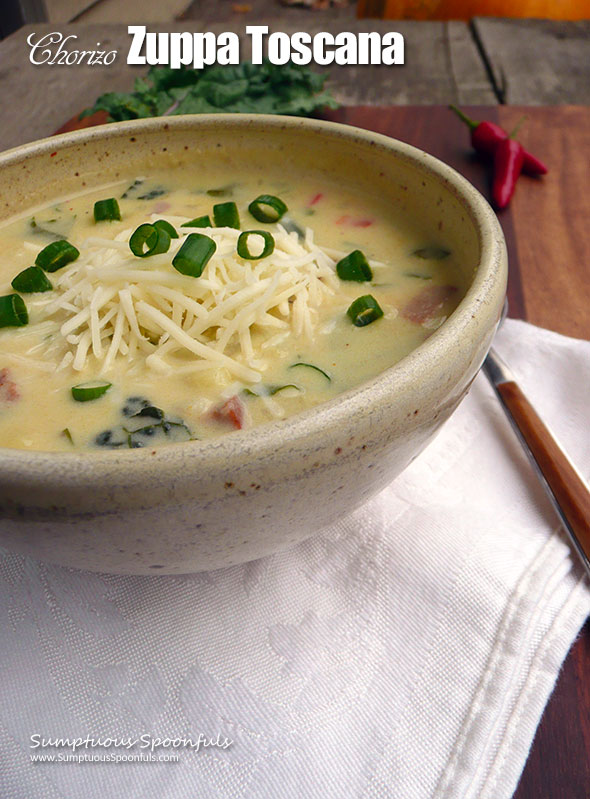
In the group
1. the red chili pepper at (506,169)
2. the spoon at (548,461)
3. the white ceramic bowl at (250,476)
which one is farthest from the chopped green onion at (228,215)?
the red chili pepper at (506,169)

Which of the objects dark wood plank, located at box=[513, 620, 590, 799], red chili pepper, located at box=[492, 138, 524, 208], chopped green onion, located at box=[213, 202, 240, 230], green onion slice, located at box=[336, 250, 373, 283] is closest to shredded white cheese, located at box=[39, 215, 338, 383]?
green onion slice, located at box=[336, 250, 373, 283]

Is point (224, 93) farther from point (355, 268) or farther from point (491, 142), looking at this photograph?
point (355, 268)

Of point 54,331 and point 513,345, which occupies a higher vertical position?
point 54,331

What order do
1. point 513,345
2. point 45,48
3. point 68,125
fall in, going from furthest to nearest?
point 45,48 → point 68,125 → point 513,345

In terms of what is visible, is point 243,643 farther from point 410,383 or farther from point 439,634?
point 410,383

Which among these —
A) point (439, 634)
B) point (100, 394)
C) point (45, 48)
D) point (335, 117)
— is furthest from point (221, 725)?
point (45, 48)

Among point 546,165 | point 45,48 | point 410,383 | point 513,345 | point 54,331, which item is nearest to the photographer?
point 410,383

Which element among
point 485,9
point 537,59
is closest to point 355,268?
point 537,59

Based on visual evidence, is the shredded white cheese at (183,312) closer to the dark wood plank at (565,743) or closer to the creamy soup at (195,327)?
the creamy soup at (195,327)
